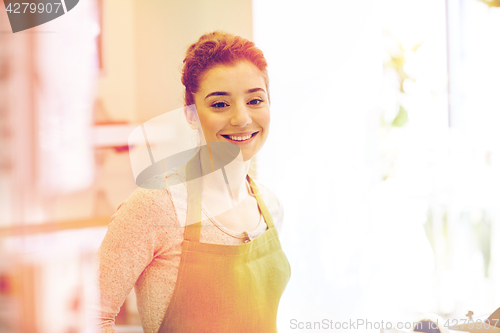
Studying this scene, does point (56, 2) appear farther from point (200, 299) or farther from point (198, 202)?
point (200, 299)

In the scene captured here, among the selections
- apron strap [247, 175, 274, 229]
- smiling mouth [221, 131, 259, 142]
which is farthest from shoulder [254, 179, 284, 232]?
smiling mouth [221, 131, 259, 142]

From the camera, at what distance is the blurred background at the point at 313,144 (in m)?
0.47

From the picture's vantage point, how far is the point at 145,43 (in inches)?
20.8

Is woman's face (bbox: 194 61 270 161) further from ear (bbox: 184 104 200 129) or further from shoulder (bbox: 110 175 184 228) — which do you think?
shoulder (bbox: 110 175 184 228)

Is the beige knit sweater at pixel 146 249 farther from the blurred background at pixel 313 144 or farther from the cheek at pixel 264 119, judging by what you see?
the cheek at pixel 264 119

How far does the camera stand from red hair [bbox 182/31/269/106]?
54cm

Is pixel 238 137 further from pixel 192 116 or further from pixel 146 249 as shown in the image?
pixel 146 249

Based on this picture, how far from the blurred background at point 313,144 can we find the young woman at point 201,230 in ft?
0.09

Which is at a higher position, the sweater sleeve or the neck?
the neck

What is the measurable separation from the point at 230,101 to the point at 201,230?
0.20 m

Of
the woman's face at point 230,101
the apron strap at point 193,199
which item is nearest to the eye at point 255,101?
the woman's face at point 230,101

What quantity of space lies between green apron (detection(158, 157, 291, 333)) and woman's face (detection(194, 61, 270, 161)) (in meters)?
0.11

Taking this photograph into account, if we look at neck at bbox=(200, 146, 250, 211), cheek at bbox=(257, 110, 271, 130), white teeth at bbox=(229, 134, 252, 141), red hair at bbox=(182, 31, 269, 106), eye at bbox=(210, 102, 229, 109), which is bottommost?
neck at bbox=(200, 146, 250, 211)

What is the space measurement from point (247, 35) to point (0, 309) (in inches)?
20.7
